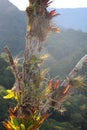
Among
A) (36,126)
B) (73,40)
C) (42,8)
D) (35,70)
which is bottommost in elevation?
(73,40)

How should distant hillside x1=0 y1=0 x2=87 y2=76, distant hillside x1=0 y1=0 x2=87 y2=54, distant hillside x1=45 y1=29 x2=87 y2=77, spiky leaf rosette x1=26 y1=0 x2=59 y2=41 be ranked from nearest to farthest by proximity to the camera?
spiky leaf rosette x1=26 y1=0 x2=59 y2=41 → distant hillside x1=45 y1=29 x2=87 y2=77 → distant hillside x1=0 y1=0 x2=87 y2=76 → distant hillside x1=0 y1=0 x2=87 y2=54

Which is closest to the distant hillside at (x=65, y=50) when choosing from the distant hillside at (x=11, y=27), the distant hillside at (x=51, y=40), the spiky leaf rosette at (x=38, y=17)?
the distant hillside at (x=51, y=40)

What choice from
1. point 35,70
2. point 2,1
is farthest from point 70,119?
point 2,1

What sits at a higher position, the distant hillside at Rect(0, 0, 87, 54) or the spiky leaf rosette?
the spiky leaf rosette

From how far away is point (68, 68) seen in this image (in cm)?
8088

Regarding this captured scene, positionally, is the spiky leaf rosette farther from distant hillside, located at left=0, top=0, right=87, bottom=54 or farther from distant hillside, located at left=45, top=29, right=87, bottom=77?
distant hillside, located at left=0, top=0, right=87, bottom=54

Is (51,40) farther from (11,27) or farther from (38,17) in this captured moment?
(38,17)

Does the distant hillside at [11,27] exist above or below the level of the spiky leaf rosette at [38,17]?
below

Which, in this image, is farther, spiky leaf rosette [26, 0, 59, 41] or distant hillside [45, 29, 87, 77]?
distant hillside [45, 29, 87, 77]

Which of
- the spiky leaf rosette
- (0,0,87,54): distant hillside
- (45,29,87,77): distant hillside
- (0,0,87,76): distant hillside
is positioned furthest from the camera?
(0,0,87,54): distant hillside

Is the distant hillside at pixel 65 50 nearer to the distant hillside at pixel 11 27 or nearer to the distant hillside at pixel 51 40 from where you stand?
the distant hillside at pixel 51 40

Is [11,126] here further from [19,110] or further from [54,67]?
[54,67]

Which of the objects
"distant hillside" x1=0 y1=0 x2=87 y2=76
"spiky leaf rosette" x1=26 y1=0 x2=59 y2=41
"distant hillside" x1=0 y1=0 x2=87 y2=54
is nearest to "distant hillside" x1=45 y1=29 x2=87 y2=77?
"distant hillside" x1=0 y1=0 x2=87 y2=76

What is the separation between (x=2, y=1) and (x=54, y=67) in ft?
255
